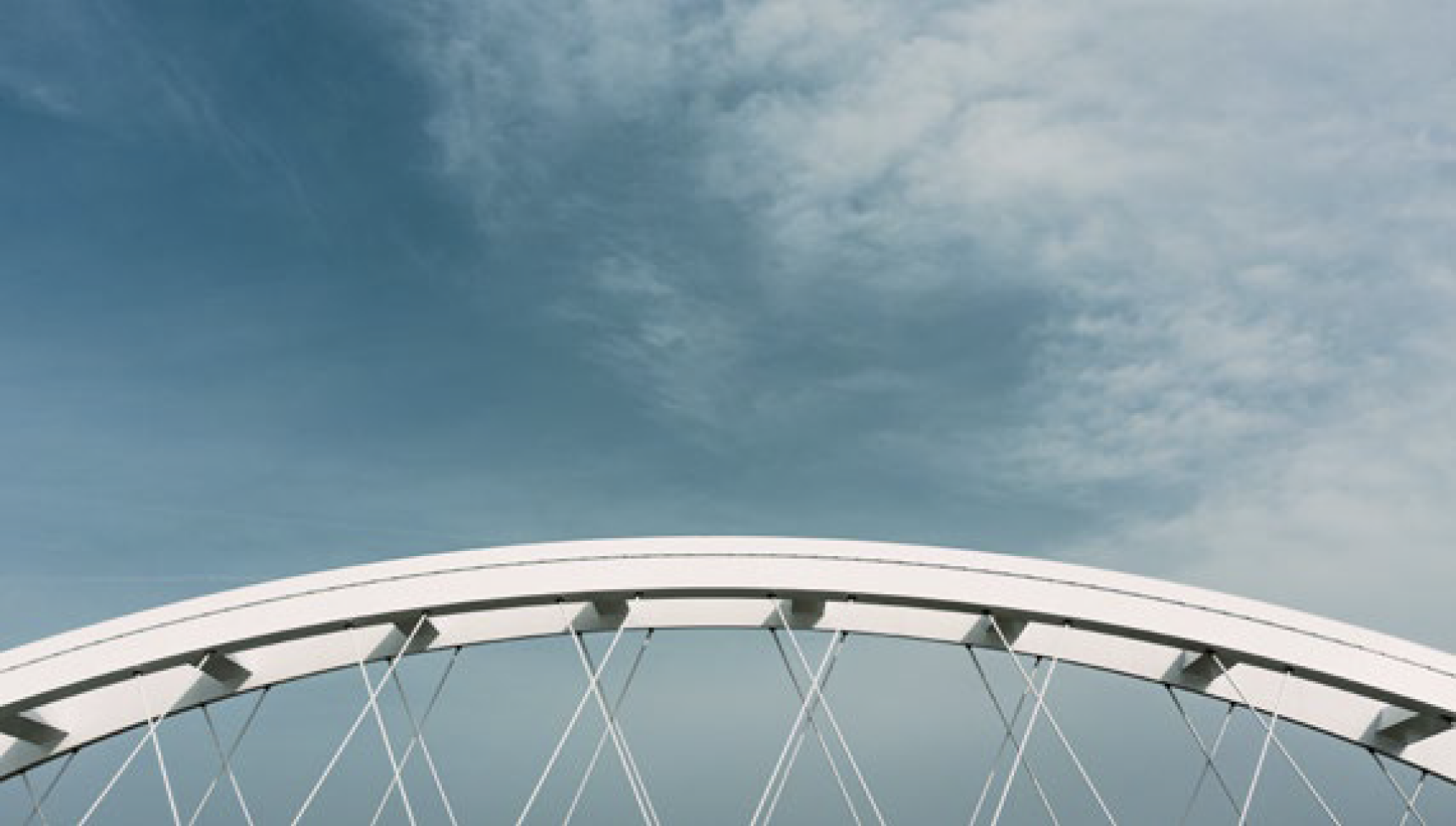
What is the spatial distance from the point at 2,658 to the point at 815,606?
36.8ft

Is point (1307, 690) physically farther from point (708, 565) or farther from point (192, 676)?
point (192, 676)

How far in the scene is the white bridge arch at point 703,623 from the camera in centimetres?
1523

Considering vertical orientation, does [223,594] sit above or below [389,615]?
above

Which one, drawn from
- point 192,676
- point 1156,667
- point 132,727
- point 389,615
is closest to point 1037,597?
point 1156,667

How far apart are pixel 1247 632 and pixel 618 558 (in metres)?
8.97

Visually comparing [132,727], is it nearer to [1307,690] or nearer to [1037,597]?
[1037,597]

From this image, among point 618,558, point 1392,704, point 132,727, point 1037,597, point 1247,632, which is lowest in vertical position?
point 1392,704

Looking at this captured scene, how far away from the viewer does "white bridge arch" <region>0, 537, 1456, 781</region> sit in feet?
50.0

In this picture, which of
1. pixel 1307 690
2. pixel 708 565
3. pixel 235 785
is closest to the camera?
pixel 235 785

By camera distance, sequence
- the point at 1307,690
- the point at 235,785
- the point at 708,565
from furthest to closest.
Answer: the point at 1307,690, the point at 708,565, the point at 235,785

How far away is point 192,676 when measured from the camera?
16359mm

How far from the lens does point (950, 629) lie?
16547mm

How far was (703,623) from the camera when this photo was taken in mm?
16328

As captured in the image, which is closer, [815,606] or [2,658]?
[2,658]
